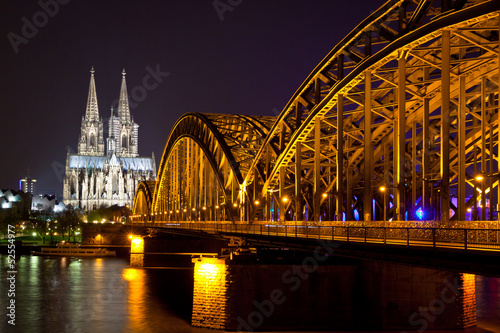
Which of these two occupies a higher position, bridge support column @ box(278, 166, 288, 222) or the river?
bridge support column @ box(278, 166, 288, 222)

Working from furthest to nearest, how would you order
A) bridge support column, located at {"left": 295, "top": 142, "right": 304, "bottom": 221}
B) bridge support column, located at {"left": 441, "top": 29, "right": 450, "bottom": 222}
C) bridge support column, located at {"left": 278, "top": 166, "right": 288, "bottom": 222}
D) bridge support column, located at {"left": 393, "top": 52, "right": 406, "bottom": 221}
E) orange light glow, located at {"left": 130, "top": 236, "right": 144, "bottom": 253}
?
orange light glow, located at {"left": 130, "top": 236, "right": 144, "bottom": 253} < bridge support column, located at {"left": 278, "top": 166, "right": 288, "bottom": 222} < bridge support column, located at {"left": 295, "top": 142, "right": 304, "bottom": 221} < bridge support column, located at {"left": 393, "top": 52, "right": 406, "bottom": 221} < bridge support column, located at {"left": 441, "top": 29, "right": 450, "bottom": 222}

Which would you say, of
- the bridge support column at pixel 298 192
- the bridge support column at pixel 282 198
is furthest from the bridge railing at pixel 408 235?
the bridge support column at pixel 282 198

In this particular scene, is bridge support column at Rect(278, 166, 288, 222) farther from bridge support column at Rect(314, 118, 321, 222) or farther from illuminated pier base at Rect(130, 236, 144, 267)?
illuminated pier base at Rect(130, 236, 144, 267)

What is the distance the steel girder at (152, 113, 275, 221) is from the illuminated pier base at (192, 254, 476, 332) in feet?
80.5

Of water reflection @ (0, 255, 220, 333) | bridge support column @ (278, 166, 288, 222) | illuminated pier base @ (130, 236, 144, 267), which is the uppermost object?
bridge support column @ (278, 166, 288, 222)

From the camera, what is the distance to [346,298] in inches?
1368

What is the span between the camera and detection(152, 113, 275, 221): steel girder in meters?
65.5

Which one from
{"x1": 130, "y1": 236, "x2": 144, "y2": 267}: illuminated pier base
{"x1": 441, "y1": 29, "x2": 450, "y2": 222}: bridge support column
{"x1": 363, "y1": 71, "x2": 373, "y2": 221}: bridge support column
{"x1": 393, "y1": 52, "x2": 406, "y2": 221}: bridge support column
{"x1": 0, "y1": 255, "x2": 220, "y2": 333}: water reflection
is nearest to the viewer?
{"x1": 441, "y1": 29, "x2": 450, "y2": 222}: bridge support column

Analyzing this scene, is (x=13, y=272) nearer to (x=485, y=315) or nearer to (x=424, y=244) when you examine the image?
(x=485, y=315)

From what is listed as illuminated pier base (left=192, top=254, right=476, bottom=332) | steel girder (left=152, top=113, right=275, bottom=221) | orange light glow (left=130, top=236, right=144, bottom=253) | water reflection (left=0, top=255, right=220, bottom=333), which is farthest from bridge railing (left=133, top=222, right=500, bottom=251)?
orange light glow (left=130, top=236, right=144, bottom=253)

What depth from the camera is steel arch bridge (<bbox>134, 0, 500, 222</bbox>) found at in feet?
89.3

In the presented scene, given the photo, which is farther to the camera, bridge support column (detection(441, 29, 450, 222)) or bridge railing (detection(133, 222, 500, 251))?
bridge support column (detection(441, 29, 450, 222))

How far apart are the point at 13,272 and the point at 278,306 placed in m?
50.9

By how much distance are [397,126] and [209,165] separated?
162 ft
